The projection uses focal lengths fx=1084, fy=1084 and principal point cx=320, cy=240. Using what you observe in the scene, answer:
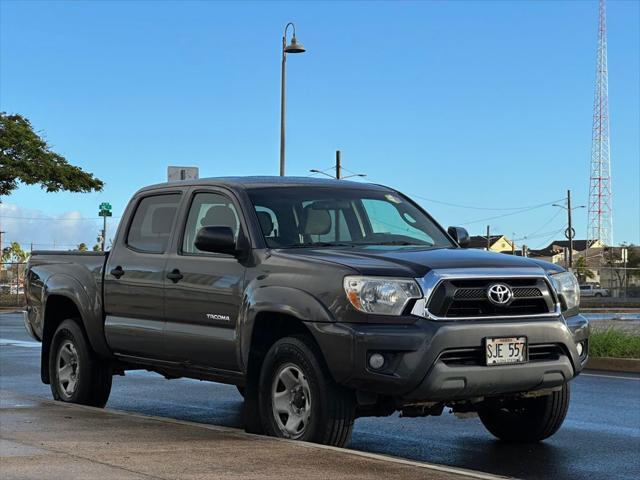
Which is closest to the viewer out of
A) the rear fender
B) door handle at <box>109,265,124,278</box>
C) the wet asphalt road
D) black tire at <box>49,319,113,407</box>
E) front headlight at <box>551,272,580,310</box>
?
the wet asphalt road

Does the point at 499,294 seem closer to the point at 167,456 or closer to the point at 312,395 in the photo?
the point at 312,395

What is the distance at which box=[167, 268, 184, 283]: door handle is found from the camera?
8.38 metres

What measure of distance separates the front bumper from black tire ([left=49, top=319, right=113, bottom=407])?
3.35m

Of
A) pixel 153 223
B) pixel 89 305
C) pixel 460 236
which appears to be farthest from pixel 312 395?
pixel 89 305

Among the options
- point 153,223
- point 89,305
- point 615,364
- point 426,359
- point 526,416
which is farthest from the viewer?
point 615,364

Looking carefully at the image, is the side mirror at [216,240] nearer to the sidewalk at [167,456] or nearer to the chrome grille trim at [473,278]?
the sidewalk at [167,456]

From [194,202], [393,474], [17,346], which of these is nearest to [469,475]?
[393,474]

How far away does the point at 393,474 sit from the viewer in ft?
19.8

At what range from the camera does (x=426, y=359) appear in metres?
6.65

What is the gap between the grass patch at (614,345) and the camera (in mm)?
15523

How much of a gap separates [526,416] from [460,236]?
1.55m

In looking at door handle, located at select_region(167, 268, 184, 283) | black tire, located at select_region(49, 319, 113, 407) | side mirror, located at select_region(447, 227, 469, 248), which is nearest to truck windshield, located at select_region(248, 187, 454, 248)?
side mirror, located at select_region(447, 227, 469, 248)

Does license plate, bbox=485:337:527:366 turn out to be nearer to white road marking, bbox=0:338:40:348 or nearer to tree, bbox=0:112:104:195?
white road marking, bbox=0:338:40:348

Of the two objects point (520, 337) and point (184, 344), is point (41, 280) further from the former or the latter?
point (520, 337)
